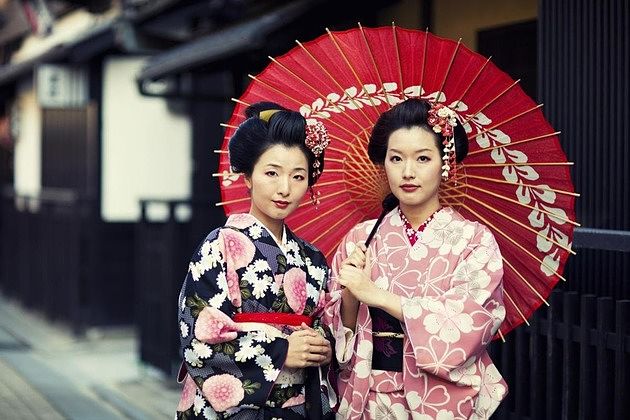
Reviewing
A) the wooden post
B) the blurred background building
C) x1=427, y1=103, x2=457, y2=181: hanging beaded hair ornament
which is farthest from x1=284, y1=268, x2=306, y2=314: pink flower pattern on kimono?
the wooden post

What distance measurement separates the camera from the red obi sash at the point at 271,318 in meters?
3.67

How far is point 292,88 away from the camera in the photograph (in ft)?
13.2

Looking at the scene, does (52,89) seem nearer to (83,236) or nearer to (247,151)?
(83,236)

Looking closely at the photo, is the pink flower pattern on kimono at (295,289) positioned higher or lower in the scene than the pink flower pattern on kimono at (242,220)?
lower

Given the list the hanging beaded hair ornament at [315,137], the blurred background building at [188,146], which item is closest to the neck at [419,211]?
the hanging beaded hair ornament at [315,137]

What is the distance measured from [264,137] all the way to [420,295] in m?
0.75

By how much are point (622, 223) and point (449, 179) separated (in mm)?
1957

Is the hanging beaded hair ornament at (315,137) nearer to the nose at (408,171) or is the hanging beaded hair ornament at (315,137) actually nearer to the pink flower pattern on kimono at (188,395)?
the nose at (408,171)

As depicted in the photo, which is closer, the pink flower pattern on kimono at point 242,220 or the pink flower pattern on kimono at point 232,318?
the pink flower pattern on kimono at point 232,318

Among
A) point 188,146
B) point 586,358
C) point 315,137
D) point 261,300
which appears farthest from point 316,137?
point 188,146

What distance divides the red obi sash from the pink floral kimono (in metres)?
0.17

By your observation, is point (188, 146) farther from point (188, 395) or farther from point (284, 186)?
point (284, 186)

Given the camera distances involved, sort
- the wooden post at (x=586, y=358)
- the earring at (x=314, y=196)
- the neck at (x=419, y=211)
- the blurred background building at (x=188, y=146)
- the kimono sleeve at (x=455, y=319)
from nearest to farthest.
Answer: the kimono sleeve at (x=455, y=319)
the neck at (x=419, y=211)
the earring at (x=314, y=196)
the wooden post at (x=586, y=358)
the blurred background building at (x=188, y=146)

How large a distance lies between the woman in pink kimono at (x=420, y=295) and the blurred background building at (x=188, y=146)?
4.11 feet
